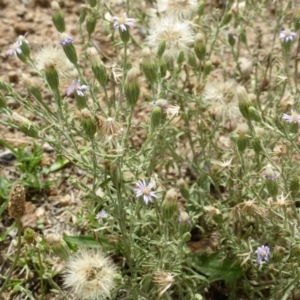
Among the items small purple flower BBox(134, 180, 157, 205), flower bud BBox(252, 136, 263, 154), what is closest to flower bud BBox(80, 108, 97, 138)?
small purple flower BBox(134, 180, 157, 205)

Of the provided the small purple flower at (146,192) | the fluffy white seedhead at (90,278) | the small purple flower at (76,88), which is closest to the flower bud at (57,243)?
the fluffy white seedhead at (90,278)

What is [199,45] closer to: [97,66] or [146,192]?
[97,66]

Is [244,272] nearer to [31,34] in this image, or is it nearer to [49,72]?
[49,72]

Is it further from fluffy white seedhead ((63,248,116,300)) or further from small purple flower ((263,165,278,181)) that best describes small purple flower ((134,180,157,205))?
small purple flower ((263,165,278,181))

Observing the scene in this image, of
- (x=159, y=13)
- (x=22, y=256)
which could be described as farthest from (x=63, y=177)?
(x=159, y=13)

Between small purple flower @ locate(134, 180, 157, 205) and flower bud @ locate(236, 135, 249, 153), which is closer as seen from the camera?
small purple flower @ locate(134, 180, 157, 205)

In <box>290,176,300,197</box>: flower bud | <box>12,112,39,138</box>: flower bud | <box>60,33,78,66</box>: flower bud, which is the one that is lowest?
<box>290,176,300,197</box>: flower bud

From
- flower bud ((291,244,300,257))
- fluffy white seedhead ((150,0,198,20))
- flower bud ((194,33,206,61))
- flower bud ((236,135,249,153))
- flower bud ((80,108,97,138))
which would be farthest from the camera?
fluffy white seedhead ((150,0,198,20))
